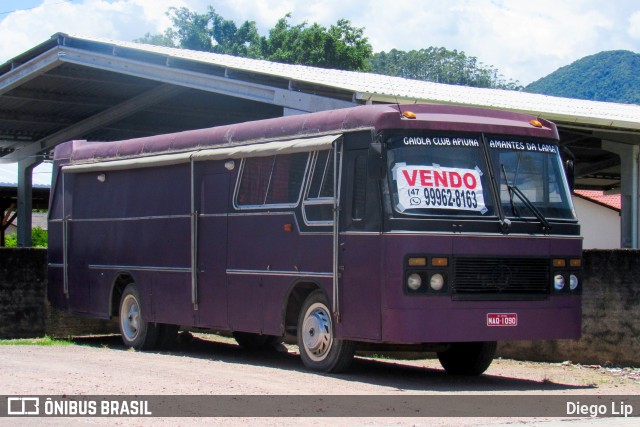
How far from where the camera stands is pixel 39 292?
1984 centimetres

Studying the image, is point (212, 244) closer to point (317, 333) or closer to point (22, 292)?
point (317, 333)

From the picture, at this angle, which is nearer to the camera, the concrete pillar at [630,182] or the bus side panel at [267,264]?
the bus side panel at [267,264]

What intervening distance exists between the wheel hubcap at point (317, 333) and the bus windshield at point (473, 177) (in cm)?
187

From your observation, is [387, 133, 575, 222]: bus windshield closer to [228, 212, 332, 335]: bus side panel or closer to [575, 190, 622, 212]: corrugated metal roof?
[228, 212, 332, 335]: bus side panel

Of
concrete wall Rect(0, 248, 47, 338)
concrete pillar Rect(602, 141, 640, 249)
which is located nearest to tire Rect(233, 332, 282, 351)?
concrete wall Rect(0, 248, 47, 338)

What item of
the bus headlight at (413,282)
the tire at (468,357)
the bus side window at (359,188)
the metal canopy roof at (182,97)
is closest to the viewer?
the bus headlight at (413,282)

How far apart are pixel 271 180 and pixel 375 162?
246 cm

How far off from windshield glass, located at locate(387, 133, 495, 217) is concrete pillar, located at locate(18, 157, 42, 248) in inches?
890

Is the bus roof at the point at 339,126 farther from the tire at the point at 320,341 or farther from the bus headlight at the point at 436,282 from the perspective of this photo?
the tire at the point at 320,341

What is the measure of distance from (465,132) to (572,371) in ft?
15.2

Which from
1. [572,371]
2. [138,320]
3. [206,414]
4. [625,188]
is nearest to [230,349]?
[138,320]

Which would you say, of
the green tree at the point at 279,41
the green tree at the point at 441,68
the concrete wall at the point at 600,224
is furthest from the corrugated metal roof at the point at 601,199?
the green tree at the point at 441,68

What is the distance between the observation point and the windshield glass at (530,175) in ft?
42.0

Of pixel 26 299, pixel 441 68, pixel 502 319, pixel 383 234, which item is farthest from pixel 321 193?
pixel 441 68
